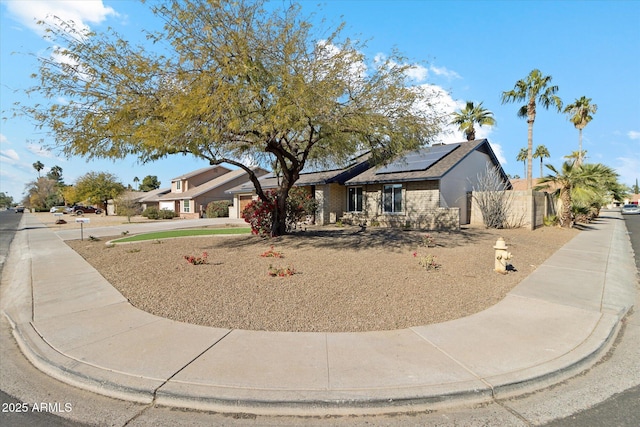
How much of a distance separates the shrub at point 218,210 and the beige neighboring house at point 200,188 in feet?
4.99

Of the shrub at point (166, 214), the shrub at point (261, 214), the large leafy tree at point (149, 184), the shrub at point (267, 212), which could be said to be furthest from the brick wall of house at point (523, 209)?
the large leafy tree at point (149, 184)

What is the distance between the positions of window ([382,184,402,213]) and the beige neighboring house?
59.4ft

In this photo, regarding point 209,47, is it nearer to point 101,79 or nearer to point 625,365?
point 101,79

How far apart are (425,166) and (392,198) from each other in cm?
275

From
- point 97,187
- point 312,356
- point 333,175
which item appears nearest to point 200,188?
point 97,187

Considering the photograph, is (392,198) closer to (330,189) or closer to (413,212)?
(413,212)

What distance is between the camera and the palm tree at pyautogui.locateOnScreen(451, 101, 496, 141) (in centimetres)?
2684

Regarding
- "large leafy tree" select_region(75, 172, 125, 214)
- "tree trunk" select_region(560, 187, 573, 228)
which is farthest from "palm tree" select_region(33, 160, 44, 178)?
"tree trunk" select_region(560, 187, 573, 228)

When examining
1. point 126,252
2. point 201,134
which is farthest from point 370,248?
point 126,252

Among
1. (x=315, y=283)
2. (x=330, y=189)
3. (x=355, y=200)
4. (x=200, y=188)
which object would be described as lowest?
(x=315, y=283)

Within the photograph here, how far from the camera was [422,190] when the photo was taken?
61.0 ft

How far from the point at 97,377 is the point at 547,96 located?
82.6 feet

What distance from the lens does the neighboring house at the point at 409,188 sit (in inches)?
712

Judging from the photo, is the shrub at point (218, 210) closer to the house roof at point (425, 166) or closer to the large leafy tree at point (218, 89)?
the house roof at point (425, 166)
